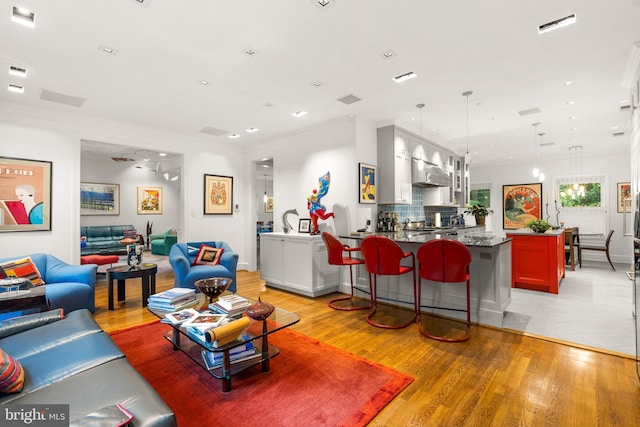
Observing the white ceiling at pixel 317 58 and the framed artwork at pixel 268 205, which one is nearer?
the white ceiling at pixel 317 58

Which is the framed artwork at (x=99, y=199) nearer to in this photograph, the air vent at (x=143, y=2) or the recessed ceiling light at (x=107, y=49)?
the recessed ceiling light at (x=107, y=49)

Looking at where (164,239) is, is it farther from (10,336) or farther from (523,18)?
(523,18)

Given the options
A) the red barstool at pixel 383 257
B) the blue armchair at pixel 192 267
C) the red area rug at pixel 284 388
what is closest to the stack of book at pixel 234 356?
the red area rug at pixel 284 388

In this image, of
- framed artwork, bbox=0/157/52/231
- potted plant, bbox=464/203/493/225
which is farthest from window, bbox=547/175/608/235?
framed artwork, bbox=0/157/52/231

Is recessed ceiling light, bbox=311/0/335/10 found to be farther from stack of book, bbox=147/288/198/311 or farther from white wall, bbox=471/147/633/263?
white wall, bbox=471/147/633/263

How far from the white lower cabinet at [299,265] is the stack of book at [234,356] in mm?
2148

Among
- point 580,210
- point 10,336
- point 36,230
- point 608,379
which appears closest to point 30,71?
point 36,230

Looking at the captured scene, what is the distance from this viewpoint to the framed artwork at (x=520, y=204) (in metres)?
9.33

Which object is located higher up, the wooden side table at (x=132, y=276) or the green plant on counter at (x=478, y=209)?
the green plant on counter at (x=478, y=209)

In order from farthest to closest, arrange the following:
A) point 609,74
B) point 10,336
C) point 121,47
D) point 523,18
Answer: point 609,74
point 121,47
point 523,18
point 10,336

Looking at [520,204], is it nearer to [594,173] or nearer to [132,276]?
[594,173]

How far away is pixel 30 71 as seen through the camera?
337 cm

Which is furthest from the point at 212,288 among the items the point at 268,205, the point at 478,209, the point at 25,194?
the point at 268,205

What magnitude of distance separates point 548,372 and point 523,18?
283 centimetres
